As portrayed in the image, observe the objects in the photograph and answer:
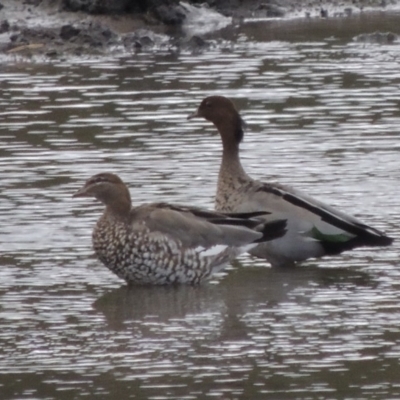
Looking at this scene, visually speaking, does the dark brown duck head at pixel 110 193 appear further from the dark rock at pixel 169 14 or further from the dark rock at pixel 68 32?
the dark rock at pixel 169 14

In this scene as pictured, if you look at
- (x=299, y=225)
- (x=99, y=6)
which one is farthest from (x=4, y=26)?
(x=299, y=225)

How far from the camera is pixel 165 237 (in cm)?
989

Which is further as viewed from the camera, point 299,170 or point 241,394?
point 299,170

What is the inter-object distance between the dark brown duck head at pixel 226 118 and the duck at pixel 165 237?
3.94ft

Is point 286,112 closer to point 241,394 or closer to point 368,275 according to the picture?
point 368,275

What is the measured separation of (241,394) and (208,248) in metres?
2.57

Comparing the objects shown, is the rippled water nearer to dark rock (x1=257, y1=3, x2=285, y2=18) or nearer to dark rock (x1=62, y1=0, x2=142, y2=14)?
dark rock (x1=62, y1=0, x2=142, y2=14)

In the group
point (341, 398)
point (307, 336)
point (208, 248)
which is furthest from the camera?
point (208, 248)

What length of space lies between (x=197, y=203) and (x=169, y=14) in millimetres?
14158

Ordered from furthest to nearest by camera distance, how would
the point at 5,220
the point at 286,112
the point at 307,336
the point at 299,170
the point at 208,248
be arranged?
the point at 286,112, the point at 299,170, the point at 5,220, the point at 208,248, the point at 307,336

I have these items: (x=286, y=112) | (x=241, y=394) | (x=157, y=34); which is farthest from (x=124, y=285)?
(x=157, y=34)

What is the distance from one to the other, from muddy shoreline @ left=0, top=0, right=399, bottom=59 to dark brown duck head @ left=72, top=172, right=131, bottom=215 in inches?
485

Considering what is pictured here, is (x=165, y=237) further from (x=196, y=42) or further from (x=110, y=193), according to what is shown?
(x=196, y=42)

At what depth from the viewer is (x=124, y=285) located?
399 inches
